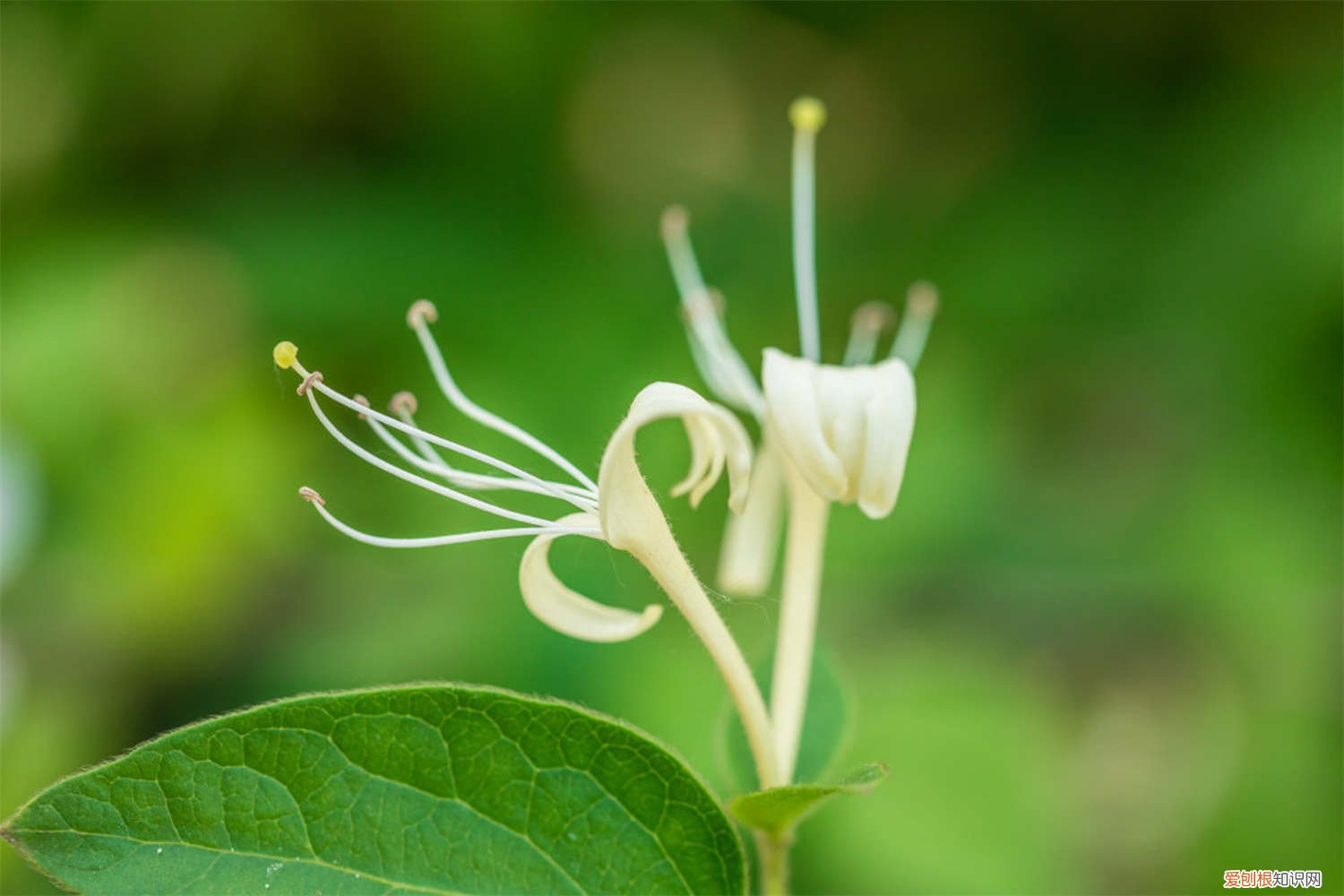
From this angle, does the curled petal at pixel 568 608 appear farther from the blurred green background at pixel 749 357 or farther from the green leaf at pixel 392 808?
the blurred green background at pixel 749 357

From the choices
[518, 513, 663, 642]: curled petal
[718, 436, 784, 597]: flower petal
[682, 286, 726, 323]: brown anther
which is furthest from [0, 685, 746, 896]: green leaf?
[682, 286, 726, 323]: brown anther

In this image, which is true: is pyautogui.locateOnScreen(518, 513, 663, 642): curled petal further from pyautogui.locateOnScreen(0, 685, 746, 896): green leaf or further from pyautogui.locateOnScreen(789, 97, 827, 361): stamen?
pyautogui.locateOnScreen(789, 97, 827, 361): stamen

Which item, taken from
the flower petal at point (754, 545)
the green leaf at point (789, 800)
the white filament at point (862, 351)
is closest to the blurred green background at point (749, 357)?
the white filament at point (862, 351)

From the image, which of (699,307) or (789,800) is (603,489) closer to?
(789,800)

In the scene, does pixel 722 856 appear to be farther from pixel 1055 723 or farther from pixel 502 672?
pixel 1055 723

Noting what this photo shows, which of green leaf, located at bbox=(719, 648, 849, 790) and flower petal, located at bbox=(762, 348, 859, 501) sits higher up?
flower petal, located at bbox=(762, 348, 859, 501)

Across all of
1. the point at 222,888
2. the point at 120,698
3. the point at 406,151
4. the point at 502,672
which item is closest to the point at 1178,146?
the point at 406,151
